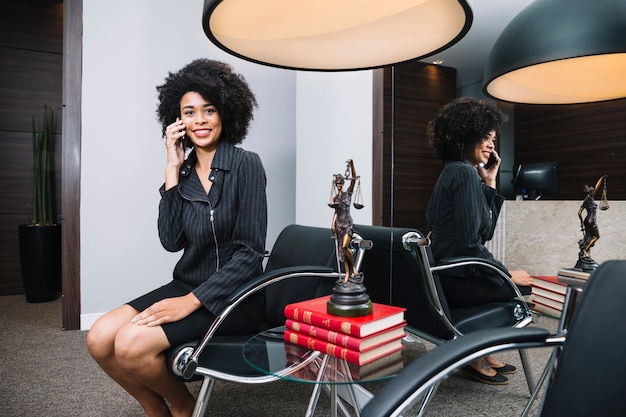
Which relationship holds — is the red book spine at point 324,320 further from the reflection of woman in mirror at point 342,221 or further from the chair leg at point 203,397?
the chair leg at point 203,397

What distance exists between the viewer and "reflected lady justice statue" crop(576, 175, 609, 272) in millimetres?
998

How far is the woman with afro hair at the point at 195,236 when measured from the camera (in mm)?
1465

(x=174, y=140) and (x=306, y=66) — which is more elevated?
(x=306, y=66)

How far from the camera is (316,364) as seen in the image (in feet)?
3.59

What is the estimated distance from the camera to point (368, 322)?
1092 millimetres

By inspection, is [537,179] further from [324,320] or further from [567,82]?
[324,320]

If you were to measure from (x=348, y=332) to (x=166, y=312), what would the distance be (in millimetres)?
702

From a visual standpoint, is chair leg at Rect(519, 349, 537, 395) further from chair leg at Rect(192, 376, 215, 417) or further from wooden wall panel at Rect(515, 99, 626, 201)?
chair leg at Rect(192, 376, 215, 417)

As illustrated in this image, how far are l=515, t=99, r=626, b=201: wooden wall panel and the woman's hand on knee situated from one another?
1.16 metres

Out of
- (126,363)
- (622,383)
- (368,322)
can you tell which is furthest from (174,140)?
(622,383)

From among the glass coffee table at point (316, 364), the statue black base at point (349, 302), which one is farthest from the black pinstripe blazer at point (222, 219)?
the statue black base at point (349, 302)

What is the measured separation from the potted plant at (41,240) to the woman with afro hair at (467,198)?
11.6ft

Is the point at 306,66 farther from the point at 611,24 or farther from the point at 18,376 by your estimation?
the point at 18,376

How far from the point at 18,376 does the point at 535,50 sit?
273cm
